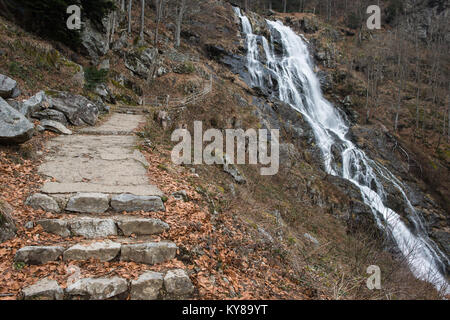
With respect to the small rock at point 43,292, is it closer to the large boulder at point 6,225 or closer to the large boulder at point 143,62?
the large boulder at point 6,225

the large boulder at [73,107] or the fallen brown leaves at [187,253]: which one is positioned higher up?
the large boulder at [73,107]

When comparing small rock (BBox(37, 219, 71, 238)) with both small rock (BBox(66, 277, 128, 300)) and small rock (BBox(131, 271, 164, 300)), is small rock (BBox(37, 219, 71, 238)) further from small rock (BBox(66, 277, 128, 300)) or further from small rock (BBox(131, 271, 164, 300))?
small rock (BBox(131, 271, 164, 300))

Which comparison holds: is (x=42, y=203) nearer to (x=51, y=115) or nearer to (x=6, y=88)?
(x=6, y=88)

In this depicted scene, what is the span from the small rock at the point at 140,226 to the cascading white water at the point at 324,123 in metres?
12.2

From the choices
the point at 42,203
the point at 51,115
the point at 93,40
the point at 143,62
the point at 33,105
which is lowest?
the point at 42,203

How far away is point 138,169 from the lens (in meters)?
6.16

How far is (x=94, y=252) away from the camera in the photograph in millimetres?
3322

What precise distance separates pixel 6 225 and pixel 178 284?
2655 mm

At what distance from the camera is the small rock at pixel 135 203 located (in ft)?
14.5

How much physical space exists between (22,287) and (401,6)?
217 feet

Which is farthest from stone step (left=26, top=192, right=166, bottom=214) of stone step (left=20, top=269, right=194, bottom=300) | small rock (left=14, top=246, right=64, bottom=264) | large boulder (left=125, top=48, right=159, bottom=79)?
large boulder (left=125, top=48, right=159, bottom=79)

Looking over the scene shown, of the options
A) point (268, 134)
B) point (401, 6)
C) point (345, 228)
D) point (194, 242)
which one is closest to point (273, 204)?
point (345, 228)

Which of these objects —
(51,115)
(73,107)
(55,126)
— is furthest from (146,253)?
(73,107)

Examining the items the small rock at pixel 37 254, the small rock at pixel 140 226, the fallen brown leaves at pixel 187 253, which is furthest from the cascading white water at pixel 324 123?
the small rock at pixel 37 254
